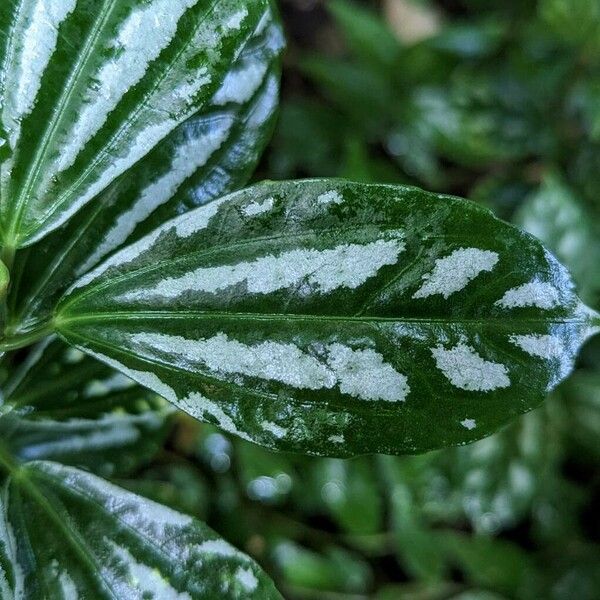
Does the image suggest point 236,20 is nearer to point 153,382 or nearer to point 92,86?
point 92,86

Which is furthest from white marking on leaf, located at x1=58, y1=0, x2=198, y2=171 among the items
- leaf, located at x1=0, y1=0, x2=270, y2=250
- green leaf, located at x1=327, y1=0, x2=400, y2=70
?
green leaf, located at x1=327, y1=0, x2=400, y2=70

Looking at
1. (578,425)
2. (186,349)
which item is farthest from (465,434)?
(578,425)

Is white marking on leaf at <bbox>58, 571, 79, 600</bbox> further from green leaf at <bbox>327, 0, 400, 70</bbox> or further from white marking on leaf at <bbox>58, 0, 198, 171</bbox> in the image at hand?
green leaf at <bbox>327, 0, 400, 70</bbox>

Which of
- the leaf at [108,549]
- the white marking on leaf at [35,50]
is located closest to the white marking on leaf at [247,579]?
the leaf at [108,549]

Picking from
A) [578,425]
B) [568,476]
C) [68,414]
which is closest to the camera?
[68,414]

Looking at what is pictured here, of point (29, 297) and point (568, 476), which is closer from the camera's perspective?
point (29, 297)

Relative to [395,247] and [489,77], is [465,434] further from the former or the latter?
[489,77]
